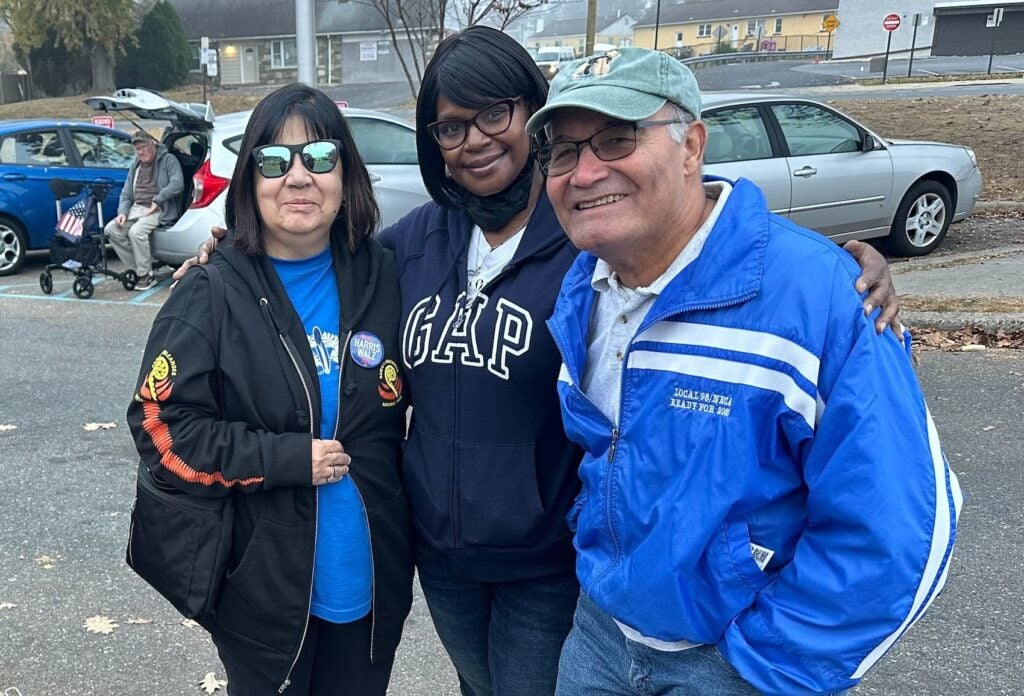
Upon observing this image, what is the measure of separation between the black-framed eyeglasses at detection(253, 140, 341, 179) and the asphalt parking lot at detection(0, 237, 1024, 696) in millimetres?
1857

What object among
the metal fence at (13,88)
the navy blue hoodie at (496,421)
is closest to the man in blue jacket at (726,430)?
the navy blue hoodie at (496,421)

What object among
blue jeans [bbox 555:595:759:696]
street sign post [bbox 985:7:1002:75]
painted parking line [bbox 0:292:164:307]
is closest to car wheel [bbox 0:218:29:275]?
painted parking line [bbox 0:292:164:307]

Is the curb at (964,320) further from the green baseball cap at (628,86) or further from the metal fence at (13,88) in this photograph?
Result: the metal fence at (13,88)

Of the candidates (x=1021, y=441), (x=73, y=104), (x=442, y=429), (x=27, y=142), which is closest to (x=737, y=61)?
(x=73, y=104)

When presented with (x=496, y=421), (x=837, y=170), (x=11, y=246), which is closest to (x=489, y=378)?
(x=496, y=421)

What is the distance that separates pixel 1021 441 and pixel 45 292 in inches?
353

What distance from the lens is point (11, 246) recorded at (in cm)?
1003

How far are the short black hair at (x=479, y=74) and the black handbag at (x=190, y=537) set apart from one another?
0.69 meters

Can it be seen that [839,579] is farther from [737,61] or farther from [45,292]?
[737,61]

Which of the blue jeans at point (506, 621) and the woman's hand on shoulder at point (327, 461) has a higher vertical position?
the woman's hand on shoulder at point (327, 461)

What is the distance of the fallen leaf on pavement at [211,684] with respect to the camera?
2.96 meters

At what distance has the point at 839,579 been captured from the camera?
1.38 meters

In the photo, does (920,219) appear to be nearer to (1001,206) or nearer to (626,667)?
(1001,206)

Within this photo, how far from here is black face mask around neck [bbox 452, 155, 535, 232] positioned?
2.10m
